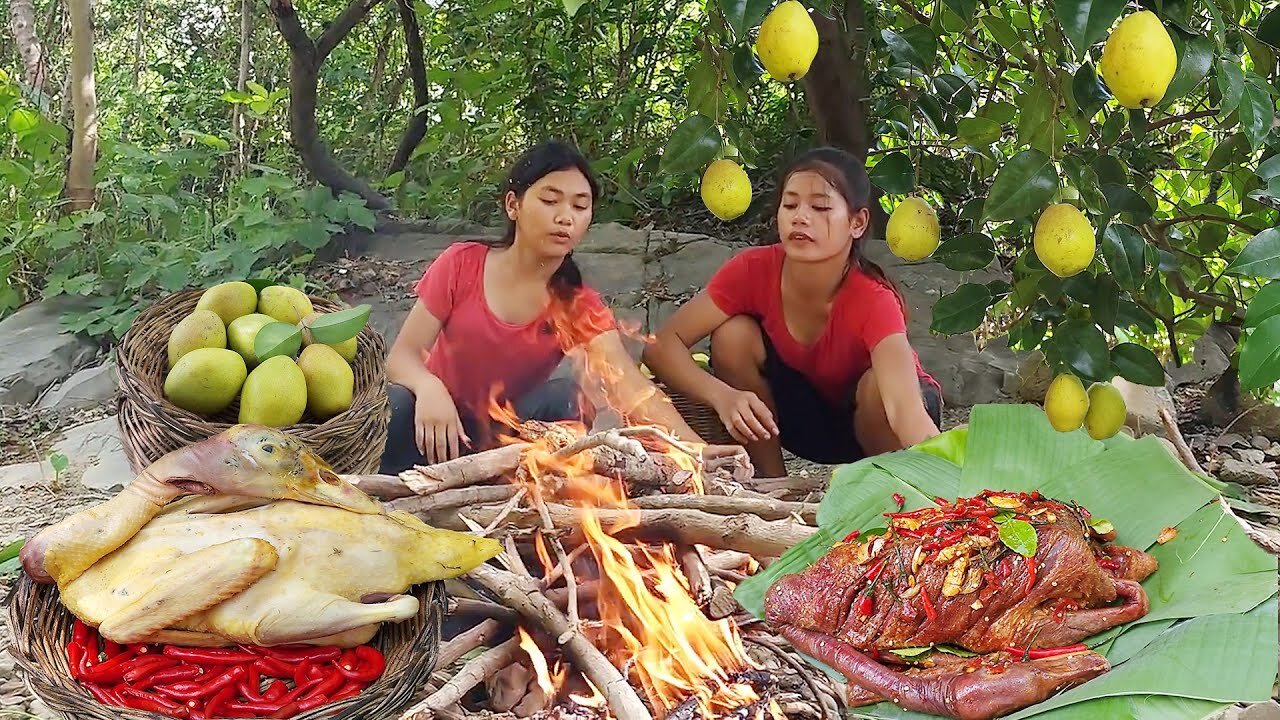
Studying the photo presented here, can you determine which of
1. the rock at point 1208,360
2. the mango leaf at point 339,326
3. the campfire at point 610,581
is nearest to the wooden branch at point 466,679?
the campfire at point 610,581

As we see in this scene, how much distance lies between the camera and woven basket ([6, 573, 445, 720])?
3.61 ft

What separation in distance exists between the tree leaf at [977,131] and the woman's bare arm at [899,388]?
1.03ft

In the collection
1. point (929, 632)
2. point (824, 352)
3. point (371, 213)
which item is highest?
point (371, 213)

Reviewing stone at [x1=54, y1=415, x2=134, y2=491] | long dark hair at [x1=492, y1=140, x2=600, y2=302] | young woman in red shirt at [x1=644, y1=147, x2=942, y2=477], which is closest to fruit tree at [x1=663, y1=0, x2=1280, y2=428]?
young woman in red shirt at [x1=644, y1=147, x2=942, y2=477]

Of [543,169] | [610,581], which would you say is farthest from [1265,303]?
[543,169]

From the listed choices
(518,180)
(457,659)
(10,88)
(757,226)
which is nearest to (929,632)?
(457,659)

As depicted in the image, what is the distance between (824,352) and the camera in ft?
5.59

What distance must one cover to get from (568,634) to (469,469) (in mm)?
329

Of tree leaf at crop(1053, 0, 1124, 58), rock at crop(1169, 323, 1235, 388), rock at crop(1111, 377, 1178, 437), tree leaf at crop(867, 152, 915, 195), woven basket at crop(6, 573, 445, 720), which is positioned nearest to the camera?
tree leaf at crop(1053, 0, 1124, 58)

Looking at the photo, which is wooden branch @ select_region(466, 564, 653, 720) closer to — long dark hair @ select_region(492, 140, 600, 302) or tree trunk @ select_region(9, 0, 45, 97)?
long dark hair @ select_region(492, 140, 600, 302)

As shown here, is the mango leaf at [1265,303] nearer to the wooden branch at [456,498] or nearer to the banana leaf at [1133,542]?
the banana leaf at [1133,542]

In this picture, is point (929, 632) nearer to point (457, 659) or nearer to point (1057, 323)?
point (1057, 323)

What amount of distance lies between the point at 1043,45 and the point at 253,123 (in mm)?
1089

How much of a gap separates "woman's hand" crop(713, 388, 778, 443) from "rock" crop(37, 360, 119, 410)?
89 cm
